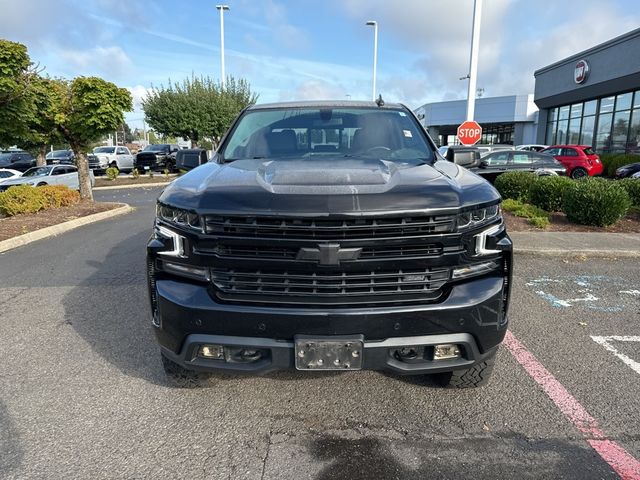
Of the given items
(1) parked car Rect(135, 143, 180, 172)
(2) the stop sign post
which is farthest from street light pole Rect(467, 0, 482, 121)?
(1) parked car Rect(135, 143, 180, 172)

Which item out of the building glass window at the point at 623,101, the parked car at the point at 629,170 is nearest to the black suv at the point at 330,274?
the parked car at the point at 629,170

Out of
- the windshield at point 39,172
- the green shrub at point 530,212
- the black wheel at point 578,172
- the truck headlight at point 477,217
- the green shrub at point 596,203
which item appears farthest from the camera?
the black wheel at point 578,172

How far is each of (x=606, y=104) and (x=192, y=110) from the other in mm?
25772

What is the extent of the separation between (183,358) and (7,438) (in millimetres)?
1150

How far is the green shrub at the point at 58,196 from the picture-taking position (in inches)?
461

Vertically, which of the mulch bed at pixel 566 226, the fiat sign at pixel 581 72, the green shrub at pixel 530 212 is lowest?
the mulch bed at pixel 566 226

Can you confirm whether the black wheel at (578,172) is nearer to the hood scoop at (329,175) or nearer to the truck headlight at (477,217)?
the hood scoop at (329,175)

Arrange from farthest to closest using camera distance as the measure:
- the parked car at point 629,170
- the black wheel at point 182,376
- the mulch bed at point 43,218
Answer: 1. the parked car at point 629,170
2. the mulch bed at point 43,218
3. the black wheel at point 182,376

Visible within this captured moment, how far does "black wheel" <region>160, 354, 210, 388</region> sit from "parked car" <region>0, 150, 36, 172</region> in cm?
2992

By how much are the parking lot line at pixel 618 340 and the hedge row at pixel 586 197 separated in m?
5.24

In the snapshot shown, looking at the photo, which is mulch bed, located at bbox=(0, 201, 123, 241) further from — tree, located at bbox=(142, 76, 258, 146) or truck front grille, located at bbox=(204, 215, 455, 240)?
tree, located at bbox=(142, 76, 258, 146)

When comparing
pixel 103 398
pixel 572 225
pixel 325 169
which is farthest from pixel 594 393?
pixel 572 225

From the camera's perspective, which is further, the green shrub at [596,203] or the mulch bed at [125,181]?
the mulch bed at [125,181]

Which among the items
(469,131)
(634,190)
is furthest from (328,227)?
(469,131)
